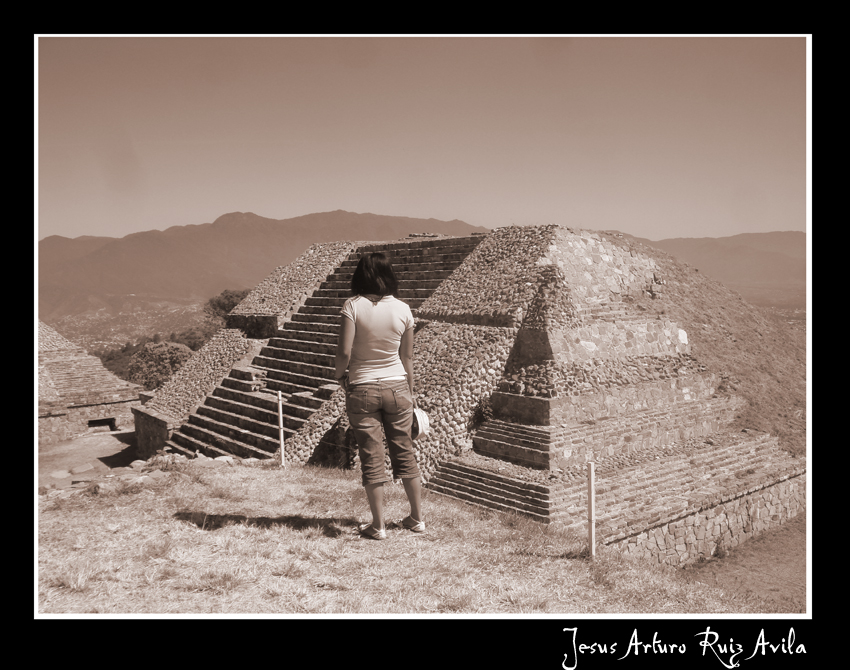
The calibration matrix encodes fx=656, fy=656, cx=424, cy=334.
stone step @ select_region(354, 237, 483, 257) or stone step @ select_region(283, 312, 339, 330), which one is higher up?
stone step @ select_region(354, 237, 483, 257)

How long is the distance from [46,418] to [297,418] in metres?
8.16

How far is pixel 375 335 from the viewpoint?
13.0ft

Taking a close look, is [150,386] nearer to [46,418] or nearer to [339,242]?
[46,418]

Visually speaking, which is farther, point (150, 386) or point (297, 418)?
point (150, 386)

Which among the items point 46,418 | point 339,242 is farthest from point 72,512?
point 339,242

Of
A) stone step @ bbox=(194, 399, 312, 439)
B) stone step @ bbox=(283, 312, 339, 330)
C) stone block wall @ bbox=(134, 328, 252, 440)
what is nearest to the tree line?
stone block wall @ bbox=(134, 328, 252, 440)

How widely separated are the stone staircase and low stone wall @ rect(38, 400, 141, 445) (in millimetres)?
3342

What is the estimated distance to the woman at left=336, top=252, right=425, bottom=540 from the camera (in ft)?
13.0

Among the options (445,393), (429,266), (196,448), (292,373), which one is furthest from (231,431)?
(429,266)

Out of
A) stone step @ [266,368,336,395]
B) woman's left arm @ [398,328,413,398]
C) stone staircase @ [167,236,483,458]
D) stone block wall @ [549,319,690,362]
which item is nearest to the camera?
woman's left arm @ [398,328,413,398]

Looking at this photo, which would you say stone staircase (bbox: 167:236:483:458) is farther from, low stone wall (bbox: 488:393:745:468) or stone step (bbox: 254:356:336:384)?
low stone wall (bbox: 488:393:745:468)

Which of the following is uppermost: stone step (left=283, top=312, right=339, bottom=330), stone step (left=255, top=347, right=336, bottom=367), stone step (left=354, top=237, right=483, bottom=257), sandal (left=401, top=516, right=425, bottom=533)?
stone step (left=354, top=237, right=483, bottom=257)

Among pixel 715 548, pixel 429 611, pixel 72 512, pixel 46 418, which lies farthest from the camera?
pixel 46 418

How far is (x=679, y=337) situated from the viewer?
11117 mm
